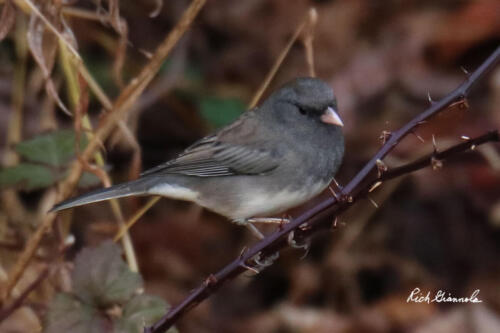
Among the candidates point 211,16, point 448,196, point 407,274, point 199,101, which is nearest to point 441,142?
point 448,196

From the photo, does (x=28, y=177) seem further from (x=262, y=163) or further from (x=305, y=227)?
(x=305, y=227)

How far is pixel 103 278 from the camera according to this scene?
210 cm

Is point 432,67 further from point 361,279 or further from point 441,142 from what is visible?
point 361,279

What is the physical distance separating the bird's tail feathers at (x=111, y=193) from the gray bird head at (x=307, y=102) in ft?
1.69

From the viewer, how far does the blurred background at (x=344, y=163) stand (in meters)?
3.53

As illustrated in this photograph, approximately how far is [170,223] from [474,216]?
4.78ft

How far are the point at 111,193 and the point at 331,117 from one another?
28.2 inches

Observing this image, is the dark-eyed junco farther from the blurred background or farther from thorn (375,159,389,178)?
thorn (375,159,389,178)

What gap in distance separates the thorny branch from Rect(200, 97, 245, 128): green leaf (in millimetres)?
2044

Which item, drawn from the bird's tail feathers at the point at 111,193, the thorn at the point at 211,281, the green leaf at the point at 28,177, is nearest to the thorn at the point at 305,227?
the thorn at the point at 211,281

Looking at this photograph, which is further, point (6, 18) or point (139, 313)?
point (6, 18)

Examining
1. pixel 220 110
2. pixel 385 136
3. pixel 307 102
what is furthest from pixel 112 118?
pixel 220 110

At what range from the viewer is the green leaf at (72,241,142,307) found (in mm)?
2074

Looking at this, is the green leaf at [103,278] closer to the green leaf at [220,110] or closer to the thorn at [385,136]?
the thorn at [385,136]
